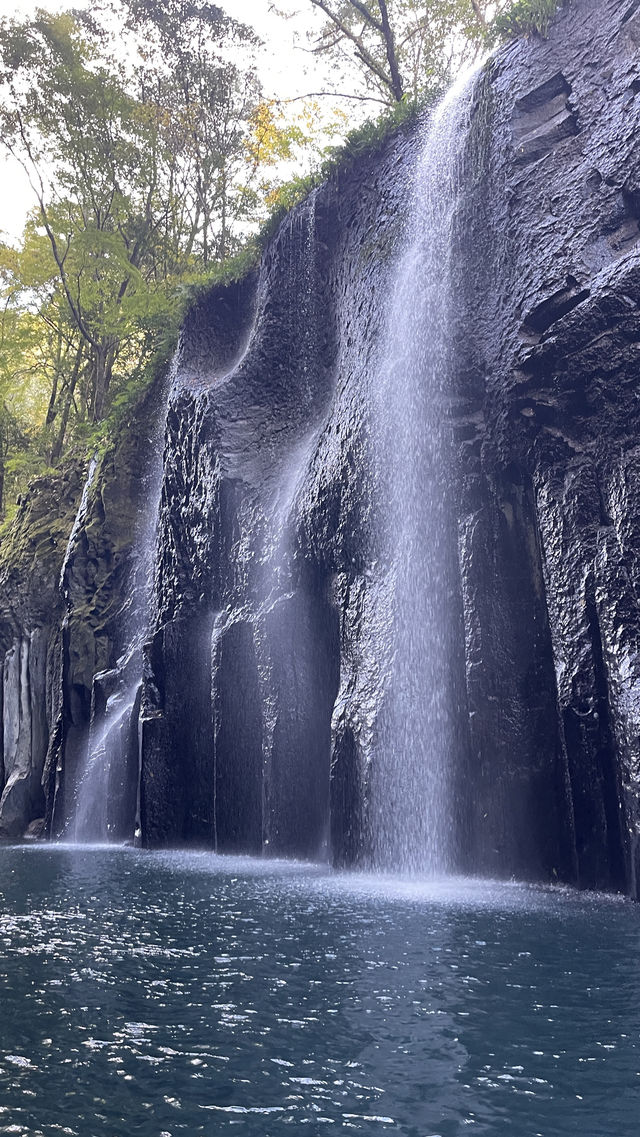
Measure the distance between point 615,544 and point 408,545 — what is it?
2.40 m

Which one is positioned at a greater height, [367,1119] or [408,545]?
[408,545]

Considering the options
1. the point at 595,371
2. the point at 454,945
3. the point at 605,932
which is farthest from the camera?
the point at 595,371

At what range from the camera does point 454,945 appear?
4.66 m

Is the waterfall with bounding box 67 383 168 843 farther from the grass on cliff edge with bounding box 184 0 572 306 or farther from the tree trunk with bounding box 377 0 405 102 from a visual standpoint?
the tree trunk with bounding box 377 0 405 102

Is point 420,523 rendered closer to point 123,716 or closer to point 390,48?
point 123,716

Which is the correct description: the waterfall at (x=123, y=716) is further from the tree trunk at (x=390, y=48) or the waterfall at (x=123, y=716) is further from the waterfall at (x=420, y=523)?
the tree trunk at (x=390, y=48)

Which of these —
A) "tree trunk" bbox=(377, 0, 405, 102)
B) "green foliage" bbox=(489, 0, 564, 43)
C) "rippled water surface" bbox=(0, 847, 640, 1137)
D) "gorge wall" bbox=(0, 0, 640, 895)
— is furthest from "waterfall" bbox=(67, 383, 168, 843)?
"green foliage" bbox=(489, 0, 564, 43)

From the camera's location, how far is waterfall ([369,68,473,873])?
8.00 m

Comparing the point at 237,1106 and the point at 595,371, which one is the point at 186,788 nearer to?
the point at 595,371

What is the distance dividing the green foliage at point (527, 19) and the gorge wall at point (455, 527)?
16 centimetres

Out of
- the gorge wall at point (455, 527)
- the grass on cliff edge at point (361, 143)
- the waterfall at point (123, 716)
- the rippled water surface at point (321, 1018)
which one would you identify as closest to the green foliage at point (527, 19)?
the grass on cliff edge at point (361, 143)

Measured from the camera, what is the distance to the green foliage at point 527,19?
9273 millimetres

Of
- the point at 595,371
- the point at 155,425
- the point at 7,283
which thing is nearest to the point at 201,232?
the point at 7,283

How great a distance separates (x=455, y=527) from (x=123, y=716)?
6690 millimetres
